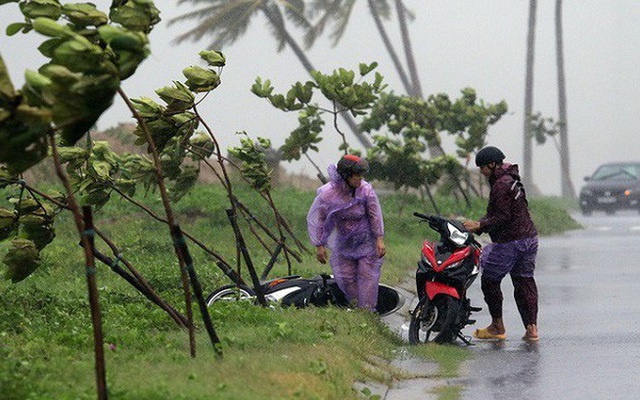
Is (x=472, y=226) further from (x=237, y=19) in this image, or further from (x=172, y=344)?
(x=237, y=19)

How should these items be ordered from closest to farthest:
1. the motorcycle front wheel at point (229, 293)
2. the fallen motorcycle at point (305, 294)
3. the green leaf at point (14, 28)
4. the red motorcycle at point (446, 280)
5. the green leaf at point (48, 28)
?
the green leaf at point (48, 28) → the green leaf at point (14, 28) → the red motorcycle at point (446, 280) → the fallen motorcycle at point (305, 294) → the motorcycle front wheel at point (229, 293)

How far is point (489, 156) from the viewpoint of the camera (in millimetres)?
14477

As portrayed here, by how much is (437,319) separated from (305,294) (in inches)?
57.9

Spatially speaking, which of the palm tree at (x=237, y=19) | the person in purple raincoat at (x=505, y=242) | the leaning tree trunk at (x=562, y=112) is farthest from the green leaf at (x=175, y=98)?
the leaning tree trunk at (x=562, y=112)

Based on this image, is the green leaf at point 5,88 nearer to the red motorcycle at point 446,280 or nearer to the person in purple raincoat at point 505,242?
the red motorcycle at point 446,280

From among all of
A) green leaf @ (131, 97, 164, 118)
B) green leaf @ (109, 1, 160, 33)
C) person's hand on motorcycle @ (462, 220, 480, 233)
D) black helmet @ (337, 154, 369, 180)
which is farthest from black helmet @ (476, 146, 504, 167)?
green leaf @ (109, 1, 160, 33)

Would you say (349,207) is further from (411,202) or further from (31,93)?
(411,202)

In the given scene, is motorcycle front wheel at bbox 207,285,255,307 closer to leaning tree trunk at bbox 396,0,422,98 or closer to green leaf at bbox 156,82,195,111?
green leaf at bbox 156,82,195,111

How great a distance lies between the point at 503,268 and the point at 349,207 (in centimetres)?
148

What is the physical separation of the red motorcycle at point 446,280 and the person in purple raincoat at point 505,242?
319mm

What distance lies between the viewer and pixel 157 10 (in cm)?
991

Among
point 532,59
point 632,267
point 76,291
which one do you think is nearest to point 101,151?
point 76,291

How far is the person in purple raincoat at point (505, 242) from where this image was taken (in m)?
14.5

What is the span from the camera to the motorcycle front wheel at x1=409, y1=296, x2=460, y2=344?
45.6ft
